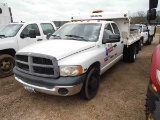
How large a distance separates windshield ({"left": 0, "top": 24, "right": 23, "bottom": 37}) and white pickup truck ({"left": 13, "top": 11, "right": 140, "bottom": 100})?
2015 mm

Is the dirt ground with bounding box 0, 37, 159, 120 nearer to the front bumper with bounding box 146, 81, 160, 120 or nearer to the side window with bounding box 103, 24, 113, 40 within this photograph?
the front bumper with bounding box 146, 81, 160, 120

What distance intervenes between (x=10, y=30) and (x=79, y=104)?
411cm

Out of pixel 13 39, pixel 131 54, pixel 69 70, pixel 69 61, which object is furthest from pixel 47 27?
pixel 69 70

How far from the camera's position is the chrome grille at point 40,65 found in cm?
332

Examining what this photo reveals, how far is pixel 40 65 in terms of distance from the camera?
344cm

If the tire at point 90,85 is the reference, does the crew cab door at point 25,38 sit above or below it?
above

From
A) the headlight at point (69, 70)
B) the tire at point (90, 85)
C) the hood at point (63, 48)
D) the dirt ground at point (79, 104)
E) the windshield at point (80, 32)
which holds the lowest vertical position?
the dirt ground at point (79, 104)

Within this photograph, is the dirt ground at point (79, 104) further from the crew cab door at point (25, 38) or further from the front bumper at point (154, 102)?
the crew cab door at point (25, 38)

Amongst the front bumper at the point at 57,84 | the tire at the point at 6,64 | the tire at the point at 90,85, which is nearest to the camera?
the front bumper at the point at 57,84

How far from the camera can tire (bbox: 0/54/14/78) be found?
570 cm

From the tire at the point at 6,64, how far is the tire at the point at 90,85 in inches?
126

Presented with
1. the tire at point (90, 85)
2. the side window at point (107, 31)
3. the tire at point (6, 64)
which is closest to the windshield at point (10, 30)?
the tire at point (6, 64)

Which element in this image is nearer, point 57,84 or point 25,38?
point 57,84

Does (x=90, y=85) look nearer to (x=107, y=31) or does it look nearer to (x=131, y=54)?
(x=107, y=31)
